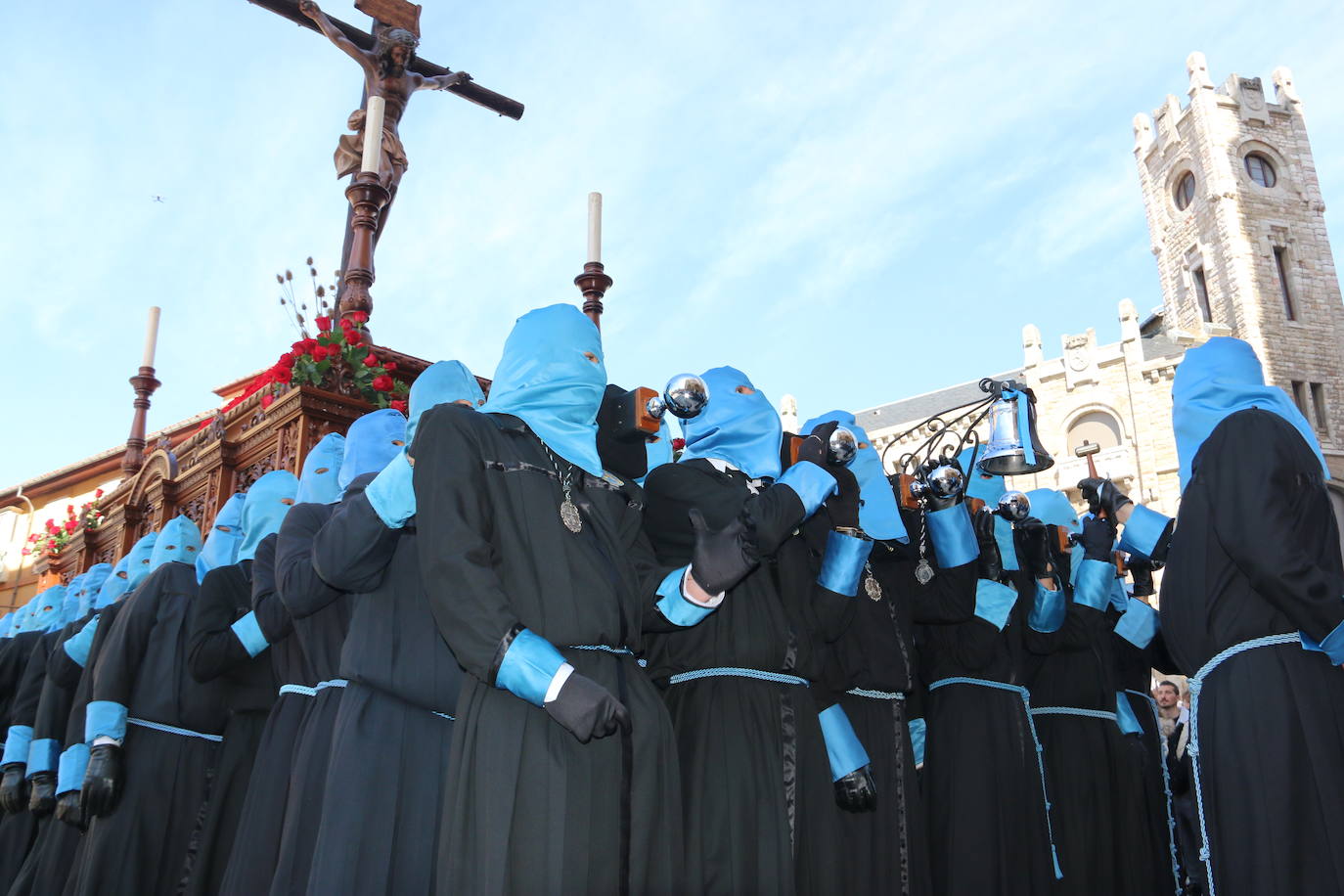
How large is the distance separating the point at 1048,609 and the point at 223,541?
3978 mm

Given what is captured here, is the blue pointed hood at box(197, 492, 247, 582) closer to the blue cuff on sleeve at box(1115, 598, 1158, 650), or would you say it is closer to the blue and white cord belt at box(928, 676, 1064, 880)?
the blue and white cord belt at box(928, 676, 1064, 880)

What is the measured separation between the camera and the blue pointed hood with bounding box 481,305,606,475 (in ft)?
9.69

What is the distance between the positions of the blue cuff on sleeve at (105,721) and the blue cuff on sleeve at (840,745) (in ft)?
9.62

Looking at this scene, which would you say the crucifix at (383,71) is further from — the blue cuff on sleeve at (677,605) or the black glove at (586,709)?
the black glove at (586,709)

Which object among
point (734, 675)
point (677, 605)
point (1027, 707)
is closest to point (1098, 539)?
point (1027, 707)

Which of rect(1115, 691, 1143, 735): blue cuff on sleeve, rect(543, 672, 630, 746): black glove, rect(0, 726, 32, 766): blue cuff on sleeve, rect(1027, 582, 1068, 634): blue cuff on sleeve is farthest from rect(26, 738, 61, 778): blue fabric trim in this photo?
rect(1115, 691, 1143, 735): blue cuff on sleeve

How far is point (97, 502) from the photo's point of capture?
318 inches

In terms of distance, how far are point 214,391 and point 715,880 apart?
586 inches

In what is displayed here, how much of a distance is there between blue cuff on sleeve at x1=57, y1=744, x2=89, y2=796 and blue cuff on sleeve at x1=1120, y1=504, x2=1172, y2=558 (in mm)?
4649

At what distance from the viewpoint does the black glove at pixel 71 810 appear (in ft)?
14.0

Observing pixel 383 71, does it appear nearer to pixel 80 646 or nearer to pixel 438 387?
pixel 80 646

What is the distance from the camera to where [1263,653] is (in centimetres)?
319

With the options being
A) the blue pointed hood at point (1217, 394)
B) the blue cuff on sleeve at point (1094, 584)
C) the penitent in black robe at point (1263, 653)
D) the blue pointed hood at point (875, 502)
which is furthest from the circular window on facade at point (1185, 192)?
the penitent in black robe at point (1263, 653)

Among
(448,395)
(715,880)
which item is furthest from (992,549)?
(448,395)
